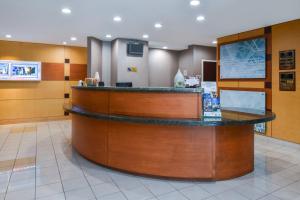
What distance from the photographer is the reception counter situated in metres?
2.70

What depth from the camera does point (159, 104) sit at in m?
2.78

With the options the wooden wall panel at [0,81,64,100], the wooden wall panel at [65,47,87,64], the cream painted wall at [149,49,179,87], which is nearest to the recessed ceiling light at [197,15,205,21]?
the cream painted wall at [149,49,179,87]

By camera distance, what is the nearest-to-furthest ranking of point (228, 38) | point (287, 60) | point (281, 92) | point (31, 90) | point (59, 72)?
point (287, 60), point (281, 92), point (228, 38), point (31, 90), point (59, 72)

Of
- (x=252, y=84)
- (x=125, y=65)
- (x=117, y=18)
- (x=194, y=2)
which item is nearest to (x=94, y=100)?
(x=117, y=18)

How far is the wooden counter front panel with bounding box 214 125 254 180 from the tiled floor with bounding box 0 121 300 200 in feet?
0.38

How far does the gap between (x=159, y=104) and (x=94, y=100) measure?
119 cm

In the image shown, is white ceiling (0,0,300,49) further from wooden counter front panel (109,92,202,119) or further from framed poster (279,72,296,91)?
wooden counter front panel (109,92,202,119)

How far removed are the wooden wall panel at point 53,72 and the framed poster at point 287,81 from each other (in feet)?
22.5

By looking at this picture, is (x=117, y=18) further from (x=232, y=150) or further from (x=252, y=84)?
(x=252, y=84)

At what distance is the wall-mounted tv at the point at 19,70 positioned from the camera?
6879mm

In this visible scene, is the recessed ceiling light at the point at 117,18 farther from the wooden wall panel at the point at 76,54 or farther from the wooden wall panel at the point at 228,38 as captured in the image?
the wooden wall panel at the point at 76,54

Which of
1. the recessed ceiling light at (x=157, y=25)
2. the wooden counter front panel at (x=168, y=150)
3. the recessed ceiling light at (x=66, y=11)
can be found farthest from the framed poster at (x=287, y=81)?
the recessed ceiling light at (x=66, y=11)

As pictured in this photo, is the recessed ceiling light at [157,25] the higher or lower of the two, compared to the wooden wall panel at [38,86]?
higher

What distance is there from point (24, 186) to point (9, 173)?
2.02ft
